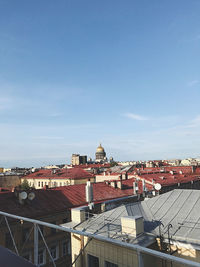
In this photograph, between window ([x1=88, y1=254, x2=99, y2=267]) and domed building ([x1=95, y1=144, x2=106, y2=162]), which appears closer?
window ([x1=88, y1=254, x2=99, y2=267])

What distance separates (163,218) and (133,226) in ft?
8.74

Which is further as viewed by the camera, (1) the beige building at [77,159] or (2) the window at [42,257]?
(1) the beige building at [77,159]

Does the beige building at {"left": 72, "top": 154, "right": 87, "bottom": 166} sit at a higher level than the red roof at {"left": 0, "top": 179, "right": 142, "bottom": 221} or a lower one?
higher

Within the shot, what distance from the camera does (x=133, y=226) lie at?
9250mm

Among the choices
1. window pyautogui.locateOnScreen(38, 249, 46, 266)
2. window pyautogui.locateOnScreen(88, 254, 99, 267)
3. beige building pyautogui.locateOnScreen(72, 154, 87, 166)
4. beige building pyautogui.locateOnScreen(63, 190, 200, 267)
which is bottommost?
window pyautogui.locateOnScreen(38, 249, 46, 266)

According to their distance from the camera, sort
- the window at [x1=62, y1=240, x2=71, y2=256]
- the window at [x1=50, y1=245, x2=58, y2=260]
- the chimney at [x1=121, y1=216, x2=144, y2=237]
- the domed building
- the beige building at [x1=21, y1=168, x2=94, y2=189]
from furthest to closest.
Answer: the domed building, the beige building at [x1=21, y1=168, x2=94, y2=189], the window at [x1=62, y1=240, x2=71, y2=256], the window at [x1=50, y1=245, x2=58, y2=260], the chimney at [x1=121, y1=216, x2=144, y2=237]

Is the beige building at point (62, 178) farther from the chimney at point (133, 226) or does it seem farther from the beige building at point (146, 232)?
the chimney at point (133, 226)

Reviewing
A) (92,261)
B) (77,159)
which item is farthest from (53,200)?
(77,159)

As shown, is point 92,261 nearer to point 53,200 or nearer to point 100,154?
point 53,200

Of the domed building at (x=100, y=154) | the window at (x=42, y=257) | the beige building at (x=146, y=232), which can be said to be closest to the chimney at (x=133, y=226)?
the beige building at (x=146, y=232)

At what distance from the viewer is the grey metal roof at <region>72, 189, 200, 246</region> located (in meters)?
9.29

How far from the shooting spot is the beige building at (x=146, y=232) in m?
8.70

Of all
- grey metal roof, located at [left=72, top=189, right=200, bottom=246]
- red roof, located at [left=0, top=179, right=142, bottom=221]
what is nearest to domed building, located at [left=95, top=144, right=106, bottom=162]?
red roof, located at [left=0, top=179, right=142, bottom=221]

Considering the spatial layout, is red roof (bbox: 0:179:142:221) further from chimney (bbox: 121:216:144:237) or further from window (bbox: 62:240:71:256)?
chimney (bbox: 121:216:144:237)
